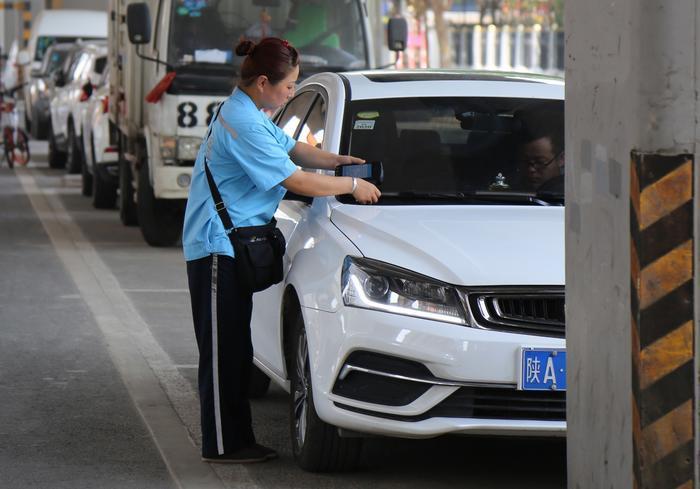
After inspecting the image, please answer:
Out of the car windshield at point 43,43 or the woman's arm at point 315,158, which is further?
the car windshield at point 43,43

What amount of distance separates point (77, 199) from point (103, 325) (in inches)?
400

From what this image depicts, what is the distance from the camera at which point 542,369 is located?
223 inches

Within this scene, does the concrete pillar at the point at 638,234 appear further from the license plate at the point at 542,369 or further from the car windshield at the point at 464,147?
the car windshield at the point at 464,147

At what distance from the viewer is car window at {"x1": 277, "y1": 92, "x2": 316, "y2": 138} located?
7.67 m

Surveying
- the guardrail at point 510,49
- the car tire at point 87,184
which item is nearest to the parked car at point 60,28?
the car tire at point 87,184

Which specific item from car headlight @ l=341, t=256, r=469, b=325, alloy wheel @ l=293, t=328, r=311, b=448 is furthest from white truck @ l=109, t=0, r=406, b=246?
car headlight @ l=341, t=256, r=469, b=325

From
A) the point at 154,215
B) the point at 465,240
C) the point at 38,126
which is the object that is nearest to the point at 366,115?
the point at 465,240

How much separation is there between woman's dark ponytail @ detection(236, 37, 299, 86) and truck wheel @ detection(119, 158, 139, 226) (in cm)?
1023

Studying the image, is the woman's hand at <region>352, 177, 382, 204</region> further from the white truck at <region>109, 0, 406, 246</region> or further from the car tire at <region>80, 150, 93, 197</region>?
the car tire at <region>80, 150, 93, 197</region>

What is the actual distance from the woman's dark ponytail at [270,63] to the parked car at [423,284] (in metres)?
0.61

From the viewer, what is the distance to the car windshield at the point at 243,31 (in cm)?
1418

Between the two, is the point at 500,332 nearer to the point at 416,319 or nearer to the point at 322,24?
the point at 416,319

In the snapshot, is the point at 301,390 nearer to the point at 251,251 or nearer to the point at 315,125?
the point at 251,251

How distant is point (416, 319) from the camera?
5715 mm
